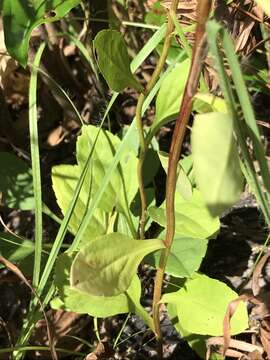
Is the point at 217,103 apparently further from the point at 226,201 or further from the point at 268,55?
the point at 268,55

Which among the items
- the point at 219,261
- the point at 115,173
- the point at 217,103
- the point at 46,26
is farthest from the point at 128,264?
the point at 46,26

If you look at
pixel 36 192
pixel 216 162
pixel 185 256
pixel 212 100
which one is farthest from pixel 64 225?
pixel 216 162

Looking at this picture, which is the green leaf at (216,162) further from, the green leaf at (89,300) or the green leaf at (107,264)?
the green leaf at (89,300)

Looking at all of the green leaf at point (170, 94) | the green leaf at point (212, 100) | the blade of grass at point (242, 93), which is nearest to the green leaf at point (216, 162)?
the blade of grass at point (242, 93)

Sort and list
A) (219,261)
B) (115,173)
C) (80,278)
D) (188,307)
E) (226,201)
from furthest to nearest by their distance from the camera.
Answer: (219,261) → (115,173) → (188,307) → (80,278) → (226,201)

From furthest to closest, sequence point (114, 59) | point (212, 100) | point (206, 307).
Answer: point (206, 307)
point (114, 59)
point (212, 100)

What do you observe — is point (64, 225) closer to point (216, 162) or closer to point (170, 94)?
point (170, 94)
